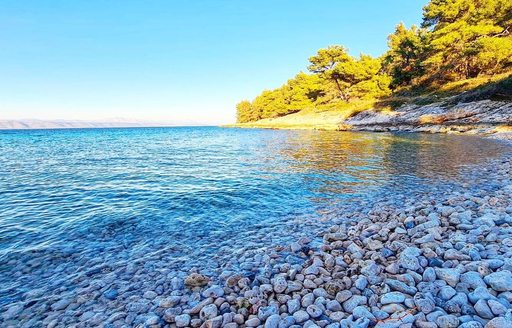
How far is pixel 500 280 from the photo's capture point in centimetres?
399

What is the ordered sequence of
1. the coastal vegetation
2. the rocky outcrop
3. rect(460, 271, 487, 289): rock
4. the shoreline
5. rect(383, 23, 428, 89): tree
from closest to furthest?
1. rect(460, 271, 487, 289): rock
2. the shoreline
3. the rocky outcrop
4. the coastal vegetation
5. rect(383, 23, 428, 89): tree

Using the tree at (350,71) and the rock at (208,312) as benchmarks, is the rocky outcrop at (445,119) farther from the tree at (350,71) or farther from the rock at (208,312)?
the rock at (208,312)

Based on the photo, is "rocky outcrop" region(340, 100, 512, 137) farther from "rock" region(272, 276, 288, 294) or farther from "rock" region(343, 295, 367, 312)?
"rock" region(272, 276, 288, 294)

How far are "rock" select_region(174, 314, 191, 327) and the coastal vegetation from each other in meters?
48.4

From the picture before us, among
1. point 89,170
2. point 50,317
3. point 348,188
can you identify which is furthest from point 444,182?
point 89,170

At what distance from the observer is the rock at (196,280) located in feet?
15.6

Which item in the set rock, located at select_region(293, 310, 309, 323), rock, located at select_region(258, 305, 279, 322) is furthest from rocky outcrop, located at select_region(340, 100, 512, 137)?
rock, located at select_region(258, 305, 279, 322)

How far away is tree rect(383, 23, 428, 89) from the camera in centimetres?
6406

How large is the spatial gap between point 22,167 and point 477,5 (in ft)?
278

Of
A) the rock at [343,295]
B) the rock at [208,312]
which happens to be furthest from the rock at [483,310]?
the rock at [208,312]

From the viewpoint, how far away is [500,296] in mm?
3775

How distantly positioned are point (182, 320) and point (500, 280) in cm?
446

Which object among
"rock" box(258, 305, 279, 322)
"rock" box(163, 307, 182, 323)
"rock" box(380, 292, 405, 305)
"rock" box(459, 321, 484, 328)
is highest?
"rock" box(459, 321, 484, 328)

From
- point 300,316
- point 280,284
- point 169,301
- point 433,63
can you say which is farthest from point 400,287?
point 433,63
